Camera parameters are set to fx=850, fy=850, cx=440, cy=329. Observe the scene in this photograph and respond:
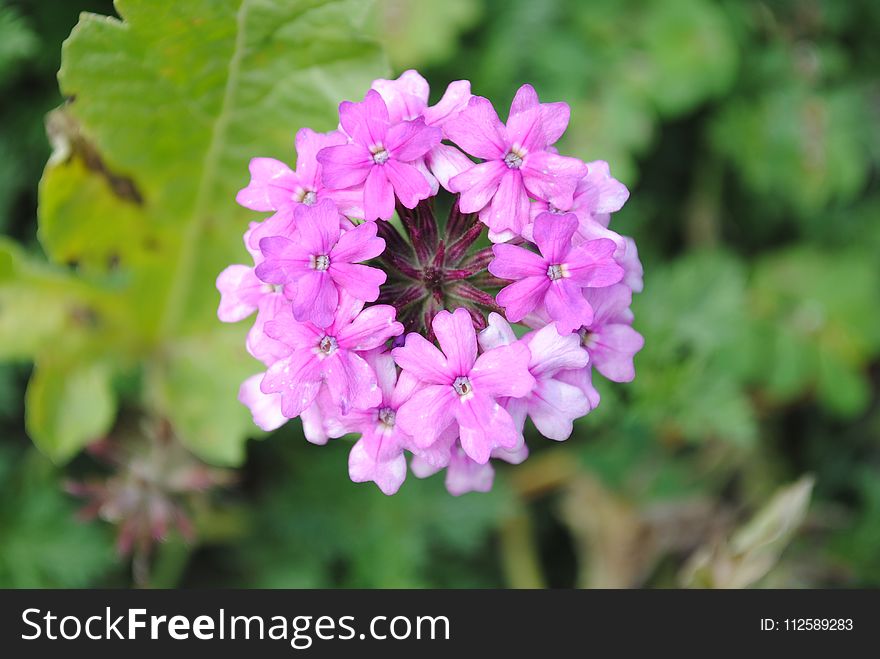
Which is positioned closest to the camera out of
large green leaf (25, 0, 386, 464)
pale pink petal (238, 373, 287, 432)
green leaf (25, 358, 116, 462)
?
pale pink petal (238, 373, 287, 432)

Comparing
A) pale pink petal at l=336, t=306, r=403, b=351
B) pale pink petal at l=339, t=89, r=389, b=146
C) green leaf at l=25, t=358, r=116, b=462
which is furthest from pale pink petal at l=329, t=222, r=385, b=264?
green leaf at l=25, t=358, r=116, b=462

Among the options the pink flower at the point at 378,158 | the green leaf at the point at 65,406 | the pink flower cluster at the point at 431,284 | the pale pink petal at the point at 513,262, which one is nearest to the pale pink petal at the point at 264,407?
the pink flower cluster at the point at 431,284

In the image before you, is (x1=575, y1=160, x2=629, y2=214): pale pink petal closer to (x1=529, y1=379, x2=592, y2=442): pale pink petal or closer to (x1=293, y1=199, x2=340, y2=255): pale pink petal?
(x1=529, y1=379, x2=592, y2=442): pale pink petal

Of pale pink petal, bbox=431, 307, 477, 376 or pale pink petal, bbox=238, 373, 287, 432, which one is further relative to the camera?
pale pink petal, bbox=238, 373, 287, 432

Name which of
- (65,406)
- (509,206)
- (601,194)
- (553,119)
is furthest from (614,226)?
(65,406)

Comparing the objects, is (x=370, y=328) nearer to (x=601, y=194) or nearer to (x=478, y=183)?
(x=478, y=183)

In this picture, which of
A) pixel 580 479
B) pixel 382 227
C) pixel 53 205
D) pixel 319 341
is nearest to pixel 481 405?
pixel 319 341

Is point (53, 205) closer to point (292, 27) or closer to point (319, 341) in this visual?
point (292, 27)

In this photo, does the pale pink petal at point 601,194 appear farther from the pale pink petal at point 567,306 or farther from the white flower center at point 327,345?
the white flower center at point 327,345
